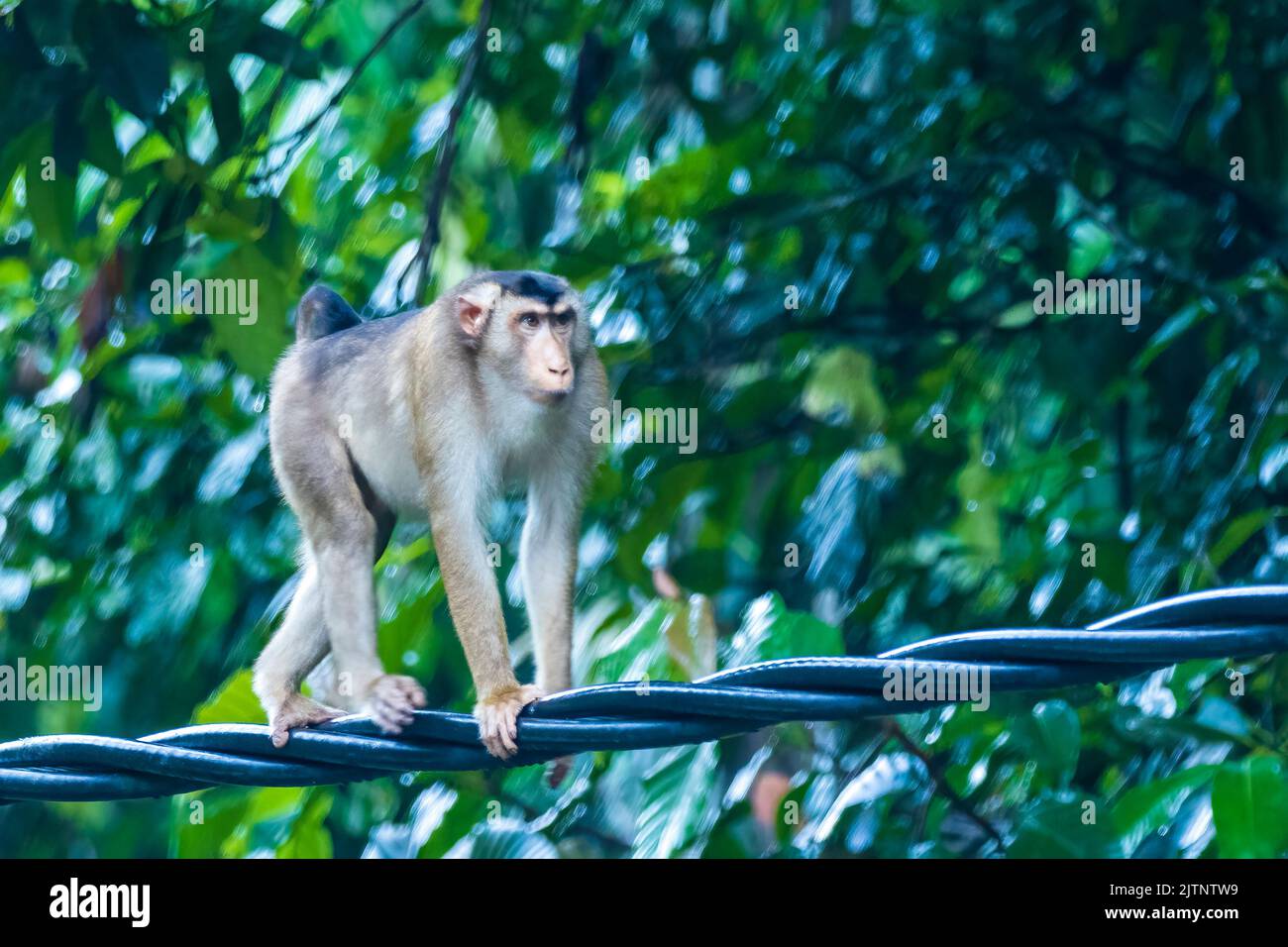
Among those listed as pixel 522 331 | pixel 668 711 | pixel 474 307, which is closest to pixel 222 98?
pixel 474 307

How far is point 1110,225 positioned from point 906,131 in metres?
0.63

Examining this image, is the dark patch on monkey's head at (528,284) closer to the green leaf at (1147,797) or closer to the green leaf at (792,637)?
A: the green leaf at (792,637)

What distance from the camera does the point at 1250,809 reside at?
242 centimetres

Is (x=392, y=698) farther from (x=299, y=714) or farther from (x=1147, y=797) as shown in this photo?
(x=1147, y=797)

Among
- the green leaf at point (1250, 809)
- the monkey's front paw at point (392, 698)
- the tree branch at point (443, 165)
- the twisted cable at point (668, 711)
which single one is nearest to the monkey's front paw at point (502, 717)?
the twisted cable at point (668, 711)

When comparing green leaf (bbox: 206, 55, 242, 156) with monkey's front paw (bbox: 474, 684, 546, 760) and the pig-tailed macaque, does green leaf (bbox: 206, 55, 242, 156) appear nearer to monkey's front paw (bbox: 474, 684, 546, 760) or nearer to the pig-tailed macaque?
the pig-tailed macaque

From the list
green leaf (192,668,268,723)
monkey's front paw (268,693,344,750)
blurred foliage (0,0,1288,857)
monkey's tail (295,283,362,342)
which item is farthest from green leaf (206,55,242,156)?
monkey's front paw (268,693,344,750)

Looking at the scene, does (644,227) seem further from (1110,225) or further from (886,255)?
(1110,225)

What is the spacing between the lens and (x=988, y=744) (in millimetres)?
3213

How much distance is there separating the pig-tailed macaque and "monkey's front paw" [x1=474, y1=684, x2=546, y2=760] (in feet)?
0.44

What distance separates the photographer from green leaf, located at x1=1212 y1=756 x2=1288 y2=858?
239 cm

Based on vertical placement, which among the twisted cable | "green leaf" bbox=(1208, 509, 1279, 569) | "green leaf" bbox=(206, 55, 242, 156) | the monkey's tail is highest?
"green leaf" bbox=(206, 55, 242, 156)

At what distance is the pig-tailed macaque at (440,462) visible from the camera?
2.78m

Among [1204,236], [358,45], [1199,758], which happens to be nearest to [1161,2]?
[1204,236]
